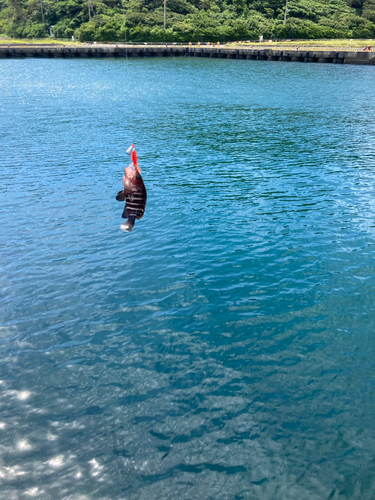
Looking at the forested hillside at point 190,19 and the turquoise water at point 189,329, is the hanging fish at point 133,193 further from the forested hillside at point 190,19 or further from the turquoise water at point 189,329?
the forested hillside at point 190,19

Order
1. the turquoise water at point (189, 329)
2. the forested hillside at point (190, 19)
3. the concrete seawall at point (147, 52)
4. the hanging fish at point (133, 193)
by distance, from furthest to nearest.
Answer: the forested hillside at point (190, 19)
the concrete seawall at point (147, 52)
the hanging fish at point (133, 193)
the turquoise water at point (189, 329)

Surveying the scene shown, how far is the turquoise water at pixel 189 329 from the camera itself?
8234 mm

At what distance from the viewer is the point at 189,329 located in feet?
39.3

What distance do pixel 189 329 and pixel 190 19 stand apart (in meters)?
156

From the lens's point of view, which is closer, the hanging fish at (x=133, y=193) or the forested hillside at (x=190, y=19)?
the hanging fish at (x=133, y=193)

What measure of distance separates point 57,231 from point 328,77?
236 ft

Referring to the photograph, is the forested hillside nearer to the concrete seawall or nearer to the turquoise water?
the concrete seawall

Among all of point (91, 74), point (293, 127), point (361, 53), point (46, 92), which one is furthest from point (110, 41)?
point (293, 127)

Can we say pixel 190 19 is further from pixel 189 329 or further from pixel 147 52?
pixel 189 329

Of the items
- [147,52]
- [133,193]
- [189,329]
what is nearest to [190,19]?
[147,52]

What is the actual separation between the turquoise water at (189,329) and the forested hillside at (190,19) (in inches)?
4954

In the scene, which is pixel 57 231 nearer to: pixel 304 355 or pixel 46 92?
pixel 304 355

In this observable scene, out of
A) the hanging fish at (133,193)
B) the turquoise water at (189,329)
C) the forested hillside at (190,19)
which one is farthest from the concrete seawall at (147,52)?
the hanging fish at (133,193)

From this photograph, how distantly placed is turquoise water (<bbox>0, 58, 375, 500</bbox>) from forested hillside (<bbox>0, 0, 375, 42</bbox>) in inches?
4954
